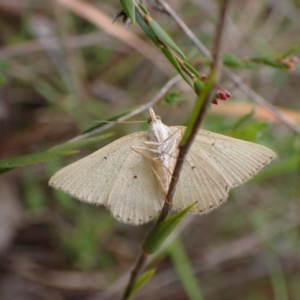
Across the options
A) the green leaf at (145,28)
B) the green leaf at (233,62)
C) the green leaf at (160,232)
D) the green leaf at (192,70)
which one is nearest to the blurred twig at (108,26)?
the green leaf at (233,62)

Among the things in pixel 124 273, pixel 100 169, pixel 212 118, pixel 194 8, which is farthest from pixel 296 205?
pixel 100 169

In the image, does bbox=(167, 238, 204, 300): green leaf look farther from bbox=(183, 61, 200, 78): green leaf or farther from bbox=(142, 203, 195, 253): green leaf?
bbox=(183, 61, 200, 78): green leaf

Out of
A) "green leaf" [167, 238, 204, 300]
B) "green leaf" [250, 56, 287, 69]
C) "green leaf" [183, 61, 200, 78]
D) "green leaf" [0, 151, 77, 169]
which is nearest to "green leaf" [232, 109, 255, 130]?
"green leaf" [250, 56, 287, 69]

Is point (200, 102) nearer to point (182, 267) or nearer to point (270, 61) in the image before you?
point (270, 61)

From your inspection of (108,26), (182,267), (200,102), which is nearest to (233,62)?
(200,102)

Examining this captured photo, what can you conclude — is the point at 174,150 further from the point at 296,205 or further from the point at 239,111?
the point at 296,205
